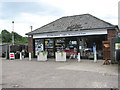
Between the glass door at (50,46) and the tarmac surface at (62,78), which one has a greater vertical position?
the glass door at (50,46)

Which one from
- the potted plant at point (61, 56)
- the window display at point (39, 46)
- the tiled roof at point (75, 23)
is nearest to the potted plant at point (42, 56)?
the potted plant at point (61, 56)

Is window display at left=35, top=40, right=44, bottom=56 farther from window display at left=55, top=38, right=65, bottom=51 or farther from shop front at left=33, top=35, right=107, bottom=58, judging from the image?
window display at left=55, top=38, right=65, bottom=51

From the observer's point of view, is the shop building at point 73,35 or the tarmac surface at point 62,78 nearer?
the tarmac surface at point 62,78

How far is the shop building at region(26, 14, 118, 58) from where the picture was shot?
15.5m

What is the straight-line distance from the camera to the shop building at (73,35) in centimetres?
1551

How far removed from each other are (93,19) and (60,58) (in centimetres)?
738

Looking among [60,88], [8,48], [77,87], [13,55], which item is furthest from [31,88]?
[8,48]

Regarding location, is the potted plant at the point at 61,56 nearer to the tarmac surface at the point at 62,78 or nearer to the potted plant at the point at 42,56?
the potted plant at the point at 42,56

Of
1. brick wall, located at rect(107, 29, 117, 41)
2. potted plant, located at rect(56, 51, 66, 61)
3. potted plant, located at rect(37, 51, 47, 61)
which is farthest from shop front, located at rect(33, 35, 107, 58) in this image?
potted plant, located at rect(37, 51, 47, 61)

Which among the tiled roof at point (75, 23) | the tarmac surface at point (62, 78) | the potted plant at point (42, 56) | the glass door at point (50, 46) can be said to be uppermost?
the tiled roof at point (75, 23)

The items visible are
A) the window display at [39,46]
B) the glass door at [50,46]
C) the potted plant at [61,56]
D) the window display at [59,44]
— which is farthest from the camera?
the window display at [39,46]

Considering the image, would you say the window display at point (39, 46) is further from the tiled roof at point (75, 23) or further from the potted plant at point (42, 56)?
the potted plant at point (42, 56)

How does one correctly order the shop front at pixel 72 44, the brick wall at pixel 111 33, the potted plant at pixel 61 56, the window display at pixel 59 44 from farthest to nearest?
the window display at pixel 59 44 < the shop front at pixel 72 44 < the brick wall at pixel 111 33 < the potted plant at pixel 61 56

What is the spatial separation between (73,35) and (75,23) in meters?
2.14
